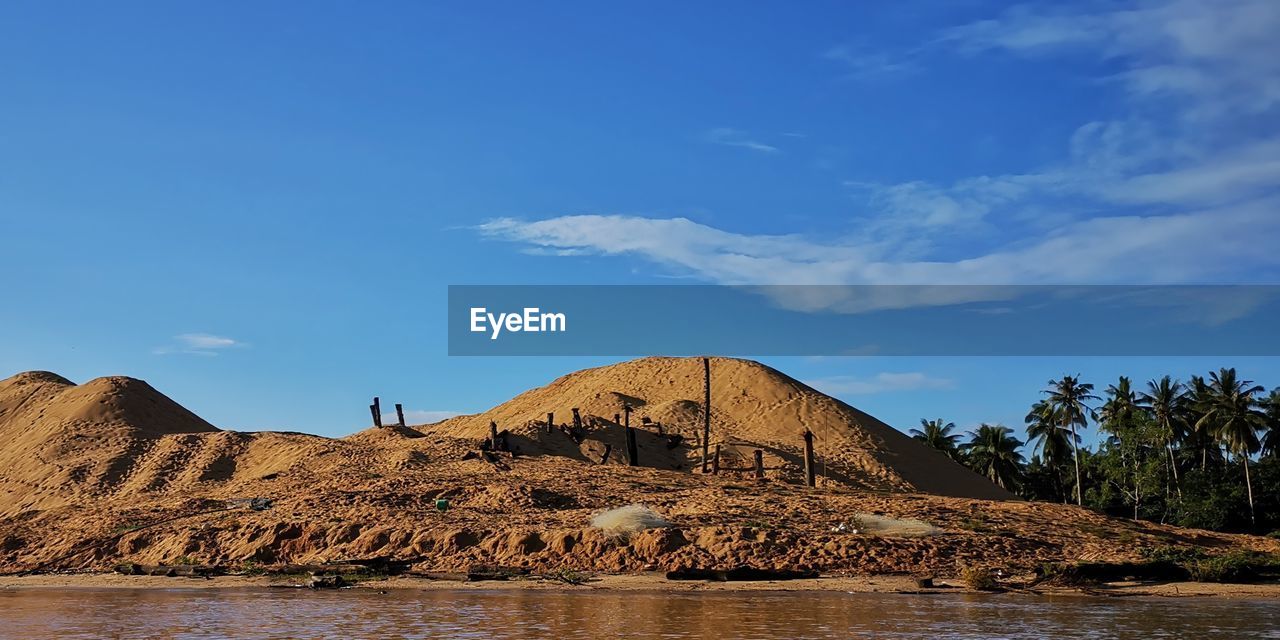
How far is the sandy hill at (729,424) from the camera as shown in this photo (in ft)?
169

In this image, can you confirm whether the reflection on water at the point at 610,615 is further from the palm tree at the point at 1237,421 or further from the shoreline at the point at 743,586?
the palm tree at the point at 1237,421

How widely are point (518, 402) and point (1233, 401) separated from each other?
45062mm

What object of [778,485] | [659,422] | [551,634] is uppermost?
[659,422]

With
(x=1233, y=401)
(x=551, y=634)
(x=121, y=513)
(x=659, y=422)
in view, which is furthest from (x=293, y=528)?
(x=1233, y=401)

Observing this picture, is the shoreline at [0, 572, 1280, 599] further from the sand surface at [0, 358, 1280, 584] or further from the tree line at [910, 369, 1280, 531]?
the tree line at [910, 369, 1280, 531]

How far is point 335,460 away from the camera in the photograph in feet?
152

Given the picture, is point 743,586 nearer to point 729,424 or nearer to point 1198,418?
point 729,424

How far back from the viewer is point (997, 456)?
79000 millimetres

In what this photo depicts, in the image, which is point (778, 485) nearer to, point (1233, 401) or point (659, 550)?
point (659, 550)

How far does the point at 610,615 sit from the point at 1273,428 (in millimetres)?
62484

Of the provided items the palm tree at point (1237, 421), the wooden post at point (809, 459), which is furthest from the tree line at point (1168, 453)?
the wooden post at point (809, 459)

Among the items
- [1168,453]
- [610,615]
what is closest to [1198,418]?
[1168,453]

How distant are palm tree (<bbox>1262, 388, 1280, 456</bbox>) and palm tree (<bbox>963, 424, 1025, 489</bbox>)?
53.4 ft

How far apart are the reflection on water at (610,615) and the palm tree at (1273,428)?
165ft
